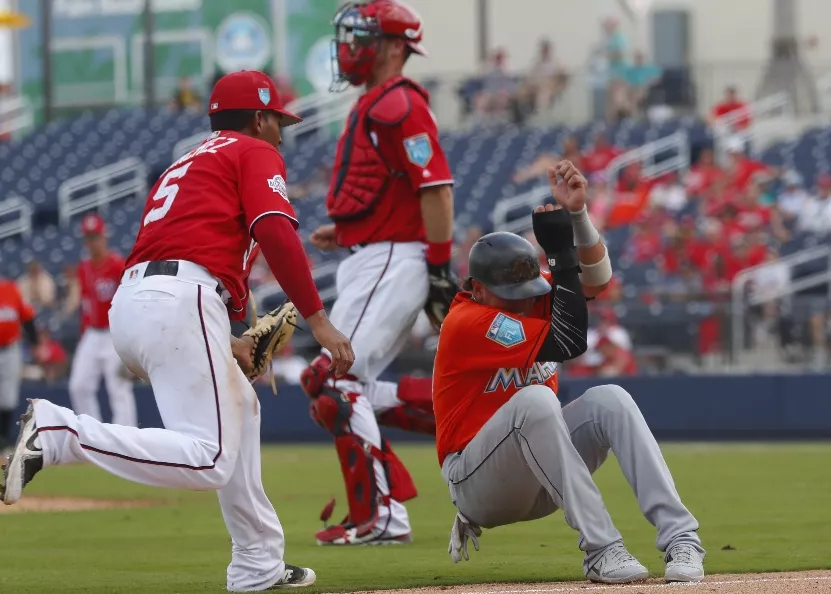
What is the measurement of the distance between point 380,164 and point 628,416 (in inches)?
95.3

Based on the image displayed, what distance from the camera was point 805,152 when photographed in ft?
66.0

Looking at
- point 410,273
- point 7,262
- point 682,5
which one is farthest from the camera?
point 682,5

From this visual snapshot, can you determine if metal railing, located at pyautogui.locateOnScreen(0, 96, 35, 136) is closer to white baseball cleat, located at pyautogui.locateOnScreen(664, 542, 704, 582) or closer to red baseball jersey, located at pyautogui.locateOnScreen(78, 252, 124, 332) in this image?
red baseball jersey, located at pyautogui.locateOnScreen(78, 252, 124, 332)

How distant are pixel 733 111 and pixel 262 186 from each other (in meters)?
16.7

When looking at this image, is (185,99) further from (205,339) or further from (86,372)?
(205,339)

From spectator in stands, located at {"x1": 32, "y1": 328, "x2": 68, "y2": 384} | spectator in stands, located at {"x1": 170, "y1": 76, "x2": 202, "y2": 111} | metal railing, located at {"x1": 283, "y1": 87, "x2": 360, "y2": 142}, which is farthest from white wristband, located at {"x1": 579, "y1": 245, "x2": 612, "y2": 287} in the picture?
spectator in stands, located at {"x1": 170, "y1": 76, "x2": 202, "y2": 111}

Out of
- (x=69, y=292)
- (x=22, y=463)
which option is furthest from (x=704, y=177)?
(x=22, y=463)

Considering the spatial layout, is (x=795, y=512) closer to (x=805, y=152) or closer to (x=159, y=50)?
(x=805, y=152)

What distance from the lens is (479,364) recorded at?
5.66m

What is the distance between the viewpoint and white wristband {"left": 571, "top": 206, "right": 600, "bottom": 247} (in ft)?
19.3

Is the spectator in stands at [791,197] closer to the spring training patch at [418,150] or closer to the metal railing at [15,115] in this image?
the spring training patch at [418,150]

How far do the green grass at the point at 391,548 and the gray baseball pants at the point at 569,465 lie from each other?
1.40 feet

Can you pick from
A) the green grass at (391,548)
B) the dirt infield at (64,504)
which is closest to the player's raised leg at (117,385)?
the green grass at (391,548)

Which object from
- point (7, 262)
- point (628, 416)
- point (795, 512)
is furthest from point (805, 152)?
point (628, 416)
